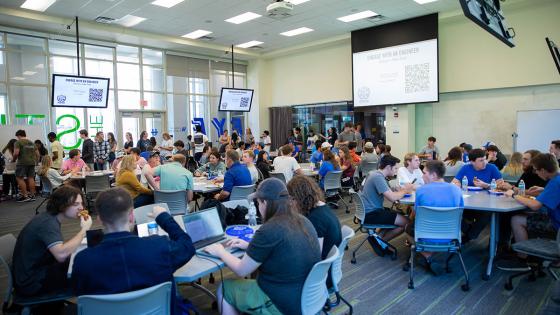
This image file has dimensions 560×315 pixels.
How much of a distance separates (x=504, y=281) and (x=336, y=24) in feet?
29.4

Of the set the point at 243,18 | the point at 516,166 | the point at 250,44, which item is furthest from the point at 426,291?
the point at 250,44

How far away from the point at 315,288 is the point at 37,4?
10.3 m

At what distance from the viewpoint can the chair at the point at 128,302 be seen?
1739 millimetres

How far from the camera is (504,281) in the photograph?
3.87m

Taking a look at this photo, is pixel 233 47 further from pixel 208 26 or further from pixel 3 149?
pixel 3 149

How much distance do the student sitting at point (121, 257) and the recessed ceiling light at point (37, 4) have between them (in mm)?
9156

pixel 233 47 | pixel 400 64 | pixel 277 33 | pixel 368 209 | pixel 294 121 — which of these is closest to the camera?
pixel 368 209

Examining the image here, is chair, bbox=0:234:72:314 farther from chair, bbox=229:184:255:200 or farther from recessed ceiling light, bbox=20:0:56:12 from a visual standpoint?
recessed ceiling light, bbox=20:0:56:12

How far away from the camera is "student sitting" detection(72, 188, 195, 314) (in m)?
1.81

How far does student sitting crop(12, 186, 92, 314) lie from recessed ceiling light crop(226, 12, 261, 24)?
868cm

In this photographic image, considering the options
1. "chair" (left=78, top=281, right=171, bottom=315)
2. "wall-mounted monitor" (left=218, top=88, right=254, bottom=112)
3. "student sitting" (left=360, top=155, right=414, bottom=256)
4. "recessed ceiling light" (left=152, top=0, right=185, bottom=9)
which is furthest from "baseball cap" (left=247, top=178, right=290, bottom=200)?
"wall-mounted monitor" (left=218, top=88, right=254, bottom=112)

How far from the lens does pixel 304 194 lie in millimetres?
2758

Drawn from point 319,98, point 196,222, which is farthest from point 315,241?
point 319,98

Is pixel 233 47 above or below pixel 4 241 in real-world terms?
above
